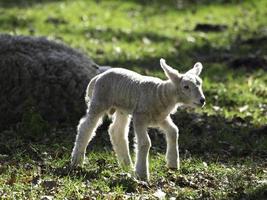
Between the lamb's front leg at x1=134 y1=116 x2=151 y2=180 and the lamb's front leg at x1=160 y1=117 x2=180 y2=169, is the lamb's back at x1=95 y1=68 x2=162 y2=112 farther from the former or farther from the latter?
the lamb's front leg at x1=160 y1=117 x2=180 y2=169

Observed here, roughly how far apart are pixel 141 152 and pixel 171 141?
2.00 feet

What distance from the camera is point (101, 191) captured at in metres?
7.98

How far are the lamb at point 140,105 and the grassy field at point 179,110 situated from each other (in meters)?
0.27

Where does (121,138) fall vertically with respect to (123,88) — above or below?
below

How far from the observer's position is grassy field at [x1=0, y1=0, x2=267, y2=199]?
8.22 meters

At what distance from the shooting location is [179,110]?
12531 millimetres

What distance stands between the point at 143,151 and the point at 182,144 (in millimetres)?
2501

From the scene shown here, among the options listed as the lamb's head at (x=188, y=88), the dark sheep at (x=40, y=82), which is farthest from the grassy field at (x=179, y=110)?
the lamb's head at (x=188, y=88)

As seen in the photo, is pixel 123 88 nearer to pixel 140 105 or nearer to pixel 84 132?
pixel 140 105

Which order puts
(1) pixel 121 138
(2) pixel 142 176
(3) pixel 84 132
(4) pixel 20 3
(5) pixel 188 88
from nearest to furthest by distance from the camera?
(5) pixel 188 88
(2) pixel 142 176
(3) pixel 84 132
(1) pixel 121 138
(4) pixel 20 3

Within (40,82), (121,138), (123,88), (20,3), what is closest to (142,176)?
(121,138)

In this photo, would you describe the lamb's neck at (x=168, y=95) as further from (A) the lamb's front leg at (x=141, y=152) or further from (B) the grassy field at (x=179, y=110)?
(B) the grassy field at (x=179, y=110)

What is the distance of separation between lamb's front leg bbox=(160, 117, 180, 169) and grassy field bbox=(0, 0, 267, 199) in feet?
0.49

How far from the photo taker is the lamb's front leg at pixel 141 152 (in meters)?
8.41
